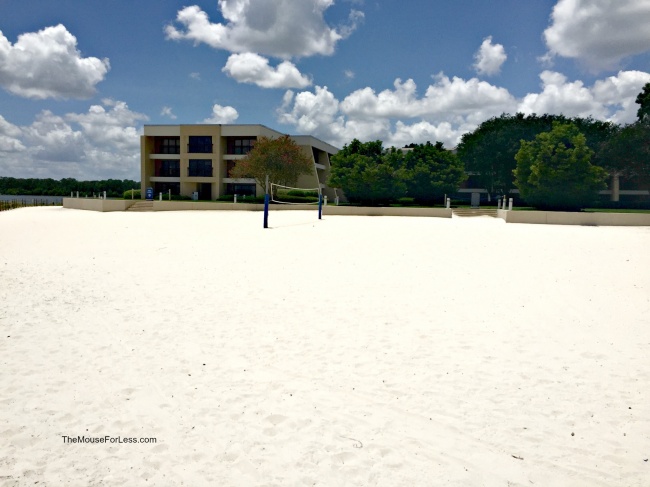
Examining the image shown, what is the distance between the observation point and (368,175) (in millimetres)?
43125

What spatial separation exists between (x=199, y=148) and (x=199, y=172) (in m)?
2.85

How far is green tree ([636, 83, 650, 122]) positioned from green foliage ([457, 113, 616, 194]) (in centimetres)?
613

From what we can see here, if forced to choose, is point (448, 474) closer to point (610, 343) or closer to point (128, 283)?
point (610, 343)

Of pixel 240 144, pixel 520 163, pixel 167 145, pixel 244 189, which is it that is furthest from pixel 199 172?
pixel 520 163

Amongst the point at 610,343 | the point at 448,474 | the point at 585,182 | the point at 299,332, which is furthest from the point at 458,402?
the point at 585,182

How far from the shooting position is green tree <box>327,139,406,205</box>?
43.6 meters

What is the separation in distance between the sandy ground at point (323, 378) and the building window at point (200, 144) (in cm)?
4308

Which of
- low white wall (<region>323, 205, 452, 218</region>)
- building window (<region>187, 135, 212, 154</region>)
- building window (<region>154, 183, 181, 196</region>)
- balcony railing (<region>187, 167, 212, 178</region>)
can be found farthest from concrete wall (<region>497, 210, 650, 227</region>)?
building window (<region>154, 183, 181, 196</region>)

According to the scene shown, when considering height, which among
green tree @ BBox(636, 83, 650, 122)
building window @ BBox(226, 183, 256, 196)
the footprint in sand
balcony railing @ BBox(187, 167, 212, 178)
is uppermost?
green tree @ BBox(636, 83, 650, 122)

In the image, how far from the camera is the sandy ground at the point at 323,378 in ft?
12.5

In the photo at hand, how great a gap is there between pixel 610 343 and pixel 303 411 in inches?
196

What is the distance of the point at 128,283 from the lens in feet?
34.0

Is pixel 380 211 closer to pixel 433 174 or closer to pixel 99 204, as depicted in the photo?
pixel 433 174

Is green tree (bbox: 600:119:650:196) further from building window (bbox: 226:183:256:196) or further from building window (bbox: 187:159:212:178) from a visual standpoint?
building window (bbox: 187:159:212:178)
